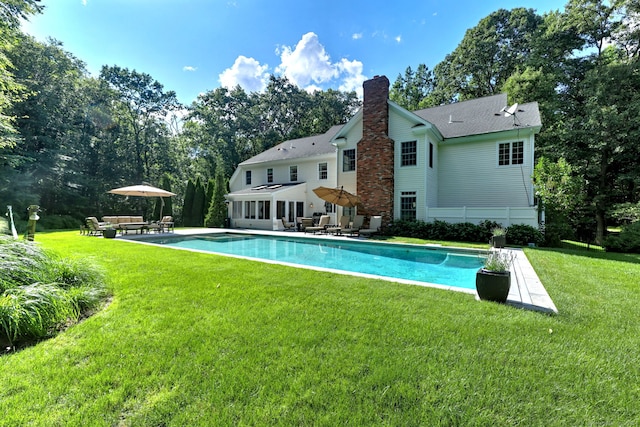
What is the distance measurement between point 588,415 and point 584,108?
25.1 meters

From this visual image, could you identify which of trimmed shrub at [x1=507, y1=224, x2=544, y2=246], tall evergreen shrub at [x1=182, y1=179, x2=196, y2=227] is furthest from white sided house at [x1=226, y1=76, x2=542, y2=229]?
tall evergreen shrub at [x1=182, y1=179, x2=196, y2=227]

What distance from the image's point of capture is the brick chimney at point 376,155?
649 inches

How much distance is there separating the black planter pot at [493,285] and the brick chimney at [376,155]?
1164 cm

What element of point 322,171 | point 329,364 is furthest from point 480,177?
point 329,364

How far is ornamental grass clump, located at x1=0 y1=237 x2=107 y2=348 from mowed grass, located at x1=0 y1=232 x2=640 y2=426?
1.00 feet

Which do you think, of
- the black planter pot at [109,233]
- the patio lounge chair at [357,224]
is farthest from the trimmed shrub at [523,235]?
the black planter pot at [109,233]

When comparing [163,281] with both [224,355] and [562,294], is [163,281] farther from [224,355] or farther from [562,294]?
[562,294]

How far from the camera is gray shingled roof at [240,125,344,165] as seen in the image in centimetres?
2147

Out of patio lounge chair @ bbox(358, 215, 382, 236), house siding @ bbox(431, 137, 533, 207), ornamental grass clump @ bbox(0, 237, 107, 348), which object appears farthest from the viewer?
patio lounge chair @ bbox(358, 215, 382, 236)

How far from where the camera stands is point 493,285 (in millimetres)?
4539

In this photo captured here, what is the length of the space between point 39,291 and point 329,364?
3.78 metres

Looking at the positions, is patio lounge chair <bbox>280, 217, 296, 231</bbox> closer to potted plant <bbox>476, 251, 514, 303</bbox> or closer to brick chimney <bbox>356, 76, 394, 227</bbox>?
brick chimney <bbox>356, 76, 394, 227</bbox>

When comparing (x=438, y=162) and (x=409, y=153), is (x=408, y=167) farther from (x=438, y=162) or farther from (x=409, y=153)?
(x=438, y=162)

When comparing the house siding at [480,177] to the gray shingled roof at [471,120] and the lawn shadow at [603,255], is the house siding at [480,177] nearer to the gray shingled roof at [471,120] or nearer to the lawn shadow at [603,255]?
the gray shingled roof at [471,120]
